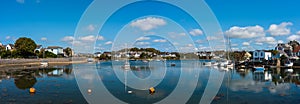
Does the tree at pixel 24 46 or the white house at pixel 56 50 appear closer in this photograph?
the tree at pixel 24 46

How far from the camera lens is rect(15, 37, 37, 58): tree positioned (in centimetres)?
7096

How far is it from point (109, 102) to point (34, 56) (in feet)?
225

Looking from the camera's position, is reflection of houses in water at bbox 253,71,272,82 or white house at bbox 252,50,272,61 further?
white house at bbox 252,50,272,61

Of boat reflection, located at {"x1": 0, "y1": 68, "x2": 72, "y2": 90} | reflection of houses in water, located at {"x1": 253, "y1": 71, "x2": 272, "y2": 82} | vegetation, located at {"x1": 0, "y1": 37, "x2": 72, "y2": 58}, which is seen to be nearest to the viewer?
boat reflection, located at {"x1": 0, "y1": 68, "x2": 72, "y2": 90}

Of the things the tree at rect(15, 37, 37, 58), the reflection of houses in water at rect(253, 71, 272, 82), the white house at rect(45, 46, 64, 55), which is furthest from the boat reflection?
the white house at rect(45, 46, 64, 55)

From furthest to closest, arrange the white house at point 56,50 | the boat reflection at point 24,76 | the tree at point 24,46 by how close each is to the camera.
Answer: the white house at point 56,50 < the tree at point 24,46 < the boat reflection at point 24,76

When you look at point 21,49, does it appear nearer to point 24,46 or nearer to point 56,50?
point 24,46

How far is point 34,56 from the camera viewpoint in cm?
7712

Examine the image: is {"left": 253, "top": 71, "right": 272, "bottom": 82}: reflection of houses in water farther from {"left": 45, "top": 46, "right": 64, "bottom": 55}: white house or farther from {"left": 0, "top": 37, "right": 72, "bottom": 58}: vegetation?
{"left": 45, "top": 46, "right": 64, "bottom": 55}: white house

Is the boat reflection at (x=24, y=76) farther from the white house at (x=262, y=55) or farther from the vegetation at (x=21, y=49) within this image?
the white house at (x=262, y=55)

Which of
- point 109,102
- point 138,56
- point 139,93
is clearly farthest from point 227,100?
point 138,56

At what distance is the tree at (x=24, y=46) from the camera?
70956mm

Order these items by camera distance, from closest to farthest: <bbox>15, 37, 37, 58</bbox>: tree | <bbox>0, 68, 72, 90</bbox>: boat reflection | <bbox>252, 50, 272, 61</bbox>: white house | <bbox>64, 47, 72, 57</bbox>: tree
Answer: <bbox>0, 68, 72, 90</bbox>: boat reflection, <bbox>15, 37, 37, 58</bbox>: tree, <bbox>252, 50, 272, 61</bbox>: white house, <bbox>64, 47, 72, 57</bbox>: tree

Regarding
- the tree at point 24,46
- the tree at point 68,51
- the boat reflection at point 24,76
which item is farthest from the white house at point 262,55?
the tree at point 68,51
